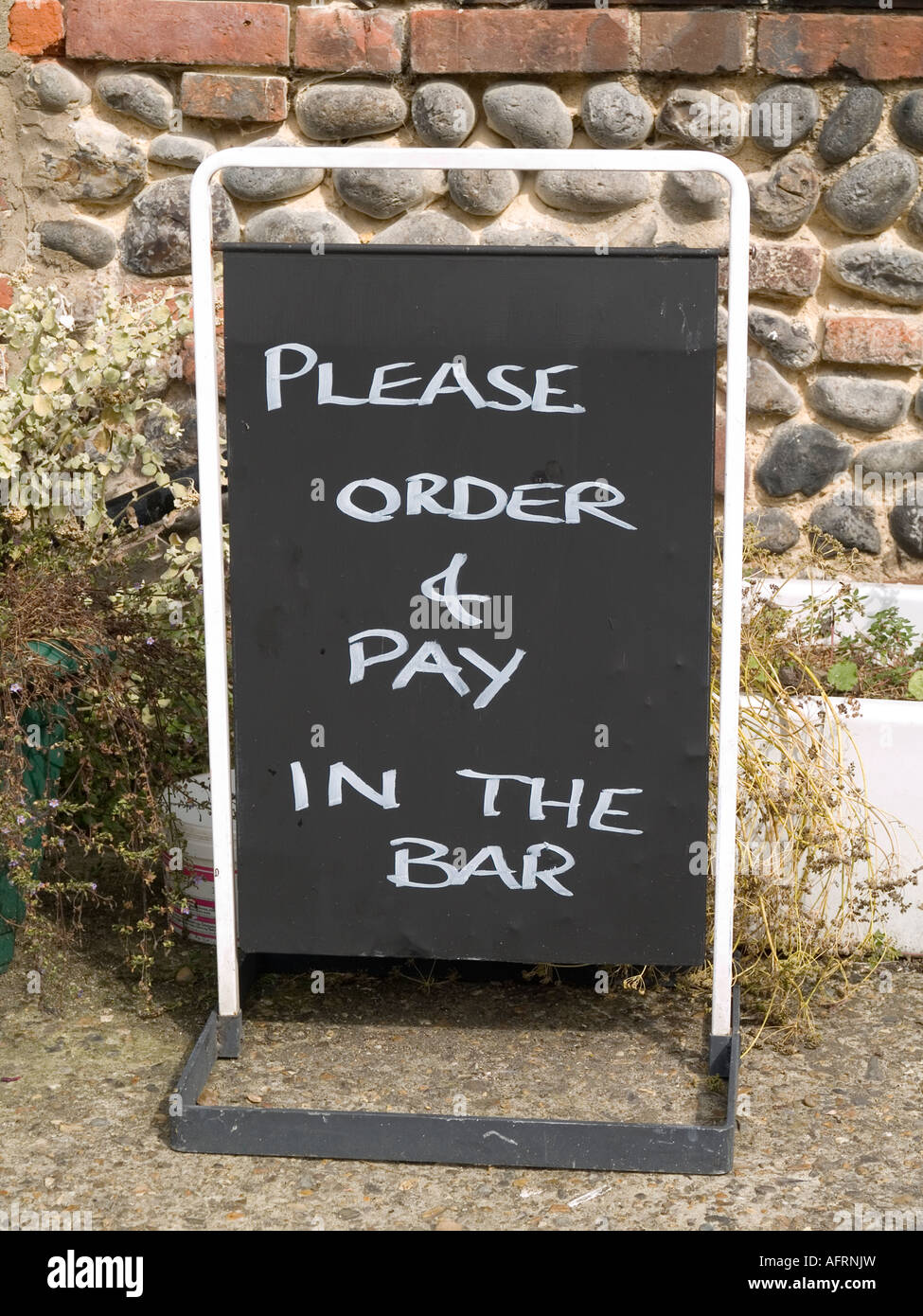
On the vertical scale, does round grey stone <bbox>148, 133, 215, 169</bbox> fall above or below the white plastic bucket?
above

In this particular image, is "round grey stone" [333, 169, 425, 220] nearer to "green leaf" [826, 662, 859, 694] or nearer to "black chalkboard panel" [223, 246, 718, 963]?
"black chalkboard panel" [223, 246, 718, 963]

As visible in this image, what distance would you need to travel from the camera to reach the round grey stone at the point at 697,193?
4.07 m

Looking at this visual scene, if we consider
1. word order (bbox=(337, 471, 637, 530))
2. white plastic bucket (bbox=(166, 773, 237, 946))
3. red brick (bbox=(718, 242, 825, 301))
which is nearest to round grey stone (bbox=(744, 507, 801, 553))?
red brick (bbox=(718, 242, 825, 301))

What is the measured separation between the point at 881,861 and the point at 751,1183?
1.00 meters

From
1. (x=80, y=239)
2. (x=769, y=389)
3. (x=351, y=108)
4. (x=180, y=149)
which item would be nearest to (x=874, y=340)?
(x=769, y=389)

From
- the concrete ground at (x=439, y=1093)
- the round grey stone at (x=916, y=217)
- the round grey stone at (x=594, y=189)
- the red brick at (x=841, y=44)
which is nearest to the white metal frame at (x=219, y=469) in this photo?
the concrete ground at (x=439, y=1093)

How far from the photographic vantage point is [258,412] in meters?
2.68

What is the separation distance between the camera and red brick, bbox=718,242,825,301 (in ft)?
13.5

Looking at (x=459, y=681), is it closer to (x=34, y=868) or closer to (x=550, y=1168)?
(x=550, y=1168)

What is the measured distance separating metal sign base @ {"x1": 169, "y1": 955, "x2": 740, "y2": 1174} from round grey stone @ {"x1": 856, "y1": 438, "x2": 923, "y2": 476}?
2148 mm

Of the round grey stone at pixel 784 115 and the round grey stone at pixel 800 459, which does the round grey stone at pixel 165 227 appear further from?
the round grey stone at pixel 800 459

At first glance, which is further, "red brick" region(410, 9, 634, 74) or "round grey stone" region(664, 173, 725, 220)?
"round grey stone" region(664, 173, 725, 220)

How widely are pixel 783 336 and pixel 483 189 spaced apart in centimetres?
96

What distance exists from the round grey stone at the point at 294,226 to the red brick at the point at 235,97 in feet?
0.84
